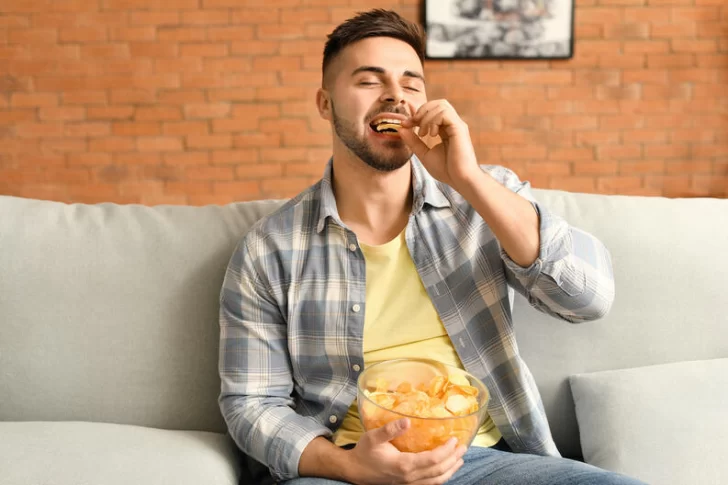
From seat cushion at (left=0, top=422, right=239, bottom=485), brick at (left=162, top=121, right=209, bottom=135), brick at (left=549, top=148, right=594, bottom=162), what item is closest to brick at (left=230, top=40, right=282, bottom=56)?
brick at (left=162, top=121, right=209, bottom=135)

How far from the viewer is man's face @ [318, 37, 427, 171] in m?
1.37

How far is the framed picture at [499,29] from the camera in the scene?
322cm

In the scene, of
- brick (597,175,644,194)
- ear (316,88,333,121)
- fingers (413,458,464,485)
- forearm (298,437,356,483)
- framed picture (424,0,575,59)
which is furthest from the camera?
brick (597,175,644,194)

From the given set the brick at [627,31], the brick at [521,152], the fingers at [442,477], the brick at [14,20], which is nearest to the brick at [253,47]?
the brick at [14,20]

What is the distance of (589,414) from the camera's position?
1329 millimetres

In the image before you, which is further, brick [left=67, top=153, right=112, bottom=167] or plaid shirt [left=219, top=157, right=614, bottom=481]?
brick [left=67, top=153, right=112, bottom=167]

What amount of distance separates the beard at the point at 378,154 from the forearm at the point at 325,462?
22.3 inches

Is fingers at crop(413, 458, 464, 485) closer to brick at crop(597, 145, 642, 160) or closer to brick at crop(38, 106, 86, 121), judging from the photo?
brick at crop(597, 145, 642, 160)

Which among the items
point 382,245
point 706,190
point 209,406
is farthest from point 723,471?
point 706,190

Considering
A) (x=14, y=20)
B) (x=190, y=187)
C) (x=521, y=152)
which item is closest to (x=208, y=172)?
(x=190, y=187)

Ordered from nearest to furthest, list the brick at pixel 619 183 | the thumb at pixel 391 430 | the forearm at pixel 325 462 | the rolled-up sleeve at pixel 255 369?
the thumb at pixel 391 430 < the forearm at pixel 325 462 < the rolled-up sleeve at pixel 255 369 < the brick at pixel 619 183

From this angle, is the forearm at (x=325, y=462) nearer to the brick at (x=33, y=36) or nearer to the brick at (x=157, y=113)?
the brick at (x=157, y=113)

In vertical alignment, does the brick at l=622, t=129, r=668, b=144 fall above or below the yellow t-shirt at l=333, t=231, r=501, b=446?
above

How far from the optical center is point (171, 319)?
1399 millimetres
